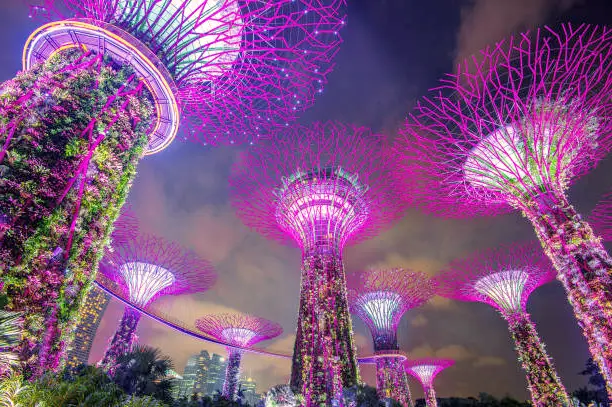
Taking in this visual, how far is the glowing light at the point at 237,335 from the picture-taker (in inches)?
1176

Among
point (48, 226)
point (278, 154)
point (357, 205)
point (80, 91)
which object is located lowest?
point (48, 226)

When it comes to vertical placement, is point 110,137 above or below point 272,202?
below

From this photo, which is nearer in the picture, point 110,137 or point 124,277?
point 110,137

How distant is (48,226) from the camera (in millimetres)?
5879

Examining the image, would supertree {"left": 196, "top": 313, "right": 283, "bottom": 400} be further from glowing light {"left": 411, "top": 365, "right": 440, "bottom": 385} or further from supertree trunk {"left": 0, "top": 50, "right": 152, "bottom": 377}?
supertree trunk {"left": 0, "top": 50, "right": 152, "bottom": 377}

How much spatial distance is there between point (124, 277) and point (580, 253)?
25.0 meters

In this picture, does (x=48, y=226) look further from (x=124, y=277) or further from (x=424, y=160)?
(x=124, y=277)

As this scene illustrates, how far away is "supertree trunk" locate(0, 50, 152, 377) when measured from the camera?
5449 millimetres

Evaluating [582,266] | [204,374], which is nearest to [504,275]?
[582,266]

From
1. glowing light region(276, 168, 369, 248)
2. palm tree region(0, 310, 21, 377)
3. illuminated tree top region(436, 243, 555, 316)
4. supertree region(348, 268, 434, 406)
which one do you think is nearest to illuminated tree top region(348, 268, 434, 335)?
supertree region(348, 268, 434, 406)

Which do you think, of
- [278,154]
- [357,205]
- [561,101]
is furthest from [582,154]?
[278,154]

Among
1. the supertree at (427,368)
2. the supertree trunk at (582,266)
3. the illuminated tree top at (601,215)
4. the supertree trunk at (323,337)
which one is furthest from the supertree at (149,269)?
the supertree at (427,368)

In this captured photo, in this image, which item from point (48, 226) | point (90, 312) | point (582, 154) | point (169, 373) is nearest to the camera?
point (48, 226)

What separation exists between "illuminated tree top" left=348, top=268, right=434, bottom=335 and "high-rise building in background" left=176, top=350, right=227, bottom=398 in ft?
441
